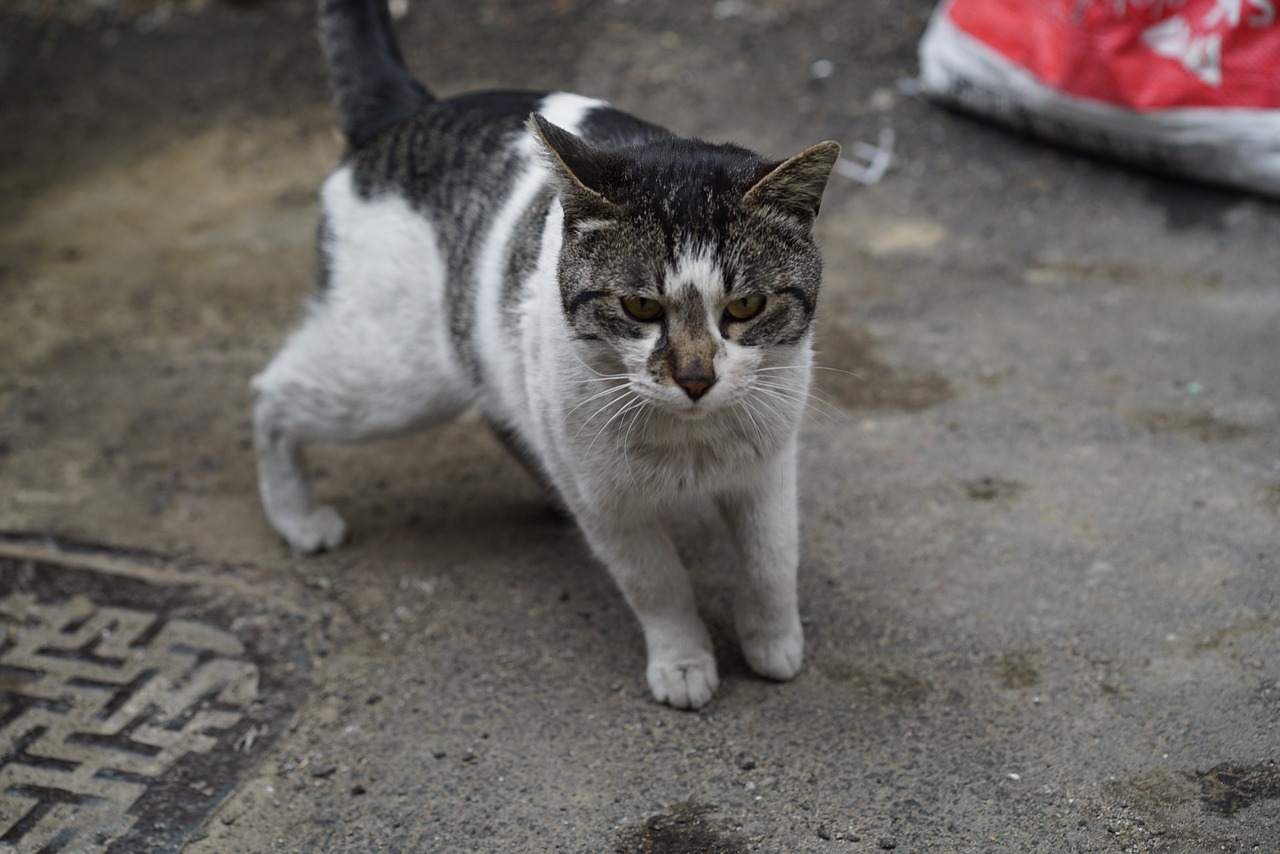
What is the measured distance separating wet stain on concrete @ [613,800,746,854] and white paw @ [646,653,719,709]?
1.11 ft

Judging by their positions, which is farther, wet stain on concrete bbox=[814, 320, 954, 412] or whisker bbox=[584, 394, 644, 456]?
wet stain on concrete bbox=[814, 320, 954, 412]

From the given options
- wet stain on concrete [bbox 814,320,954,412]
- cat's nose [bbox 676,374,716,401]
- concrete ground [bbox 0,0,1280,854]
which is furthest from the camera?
wet stain on concrete [bbox 814,320,954,412]

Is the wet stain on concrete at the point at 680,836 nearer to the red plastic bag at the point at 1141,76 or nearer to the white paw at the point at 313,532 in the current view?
the white paw at the point at 313,532

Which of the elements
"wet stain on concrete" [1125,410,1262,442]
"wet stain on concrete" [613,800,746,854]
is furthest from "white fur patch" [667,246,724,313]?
"wet stain on concrete" [1125,410,1262,442]

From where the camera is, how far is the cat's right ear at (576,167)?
225 centimetres

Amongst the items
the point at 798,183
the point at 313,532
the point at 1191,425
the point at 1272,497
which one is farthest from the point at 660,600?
the point at 1191,425

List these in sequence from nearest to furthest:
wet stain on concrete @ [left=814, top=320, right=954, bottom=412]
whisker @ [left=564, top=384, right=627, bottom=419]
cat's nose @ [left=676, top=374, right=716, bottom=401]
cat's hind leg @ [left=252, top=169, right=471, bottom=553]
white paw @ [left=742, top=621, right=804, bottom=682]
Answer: cat's nose @ [left=676, top=374, right=716, bottom=401]
whisker @ [left=564, top=384, right=627, bottom=419]
white paw @ [left=742, top=621, right=804, bottom=682]
cat's hind leg @ [left=252, top=169, right=471, bottom=553]
wet stain on concrete @ [left=814, top=320, right=954, bottom=412]

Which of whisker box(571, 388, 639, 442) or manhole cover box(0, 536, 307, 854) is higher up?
whisker box(571, 388, 639, 442)

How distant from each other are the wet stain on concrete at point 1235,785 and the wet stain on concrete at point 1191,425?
1.35 m

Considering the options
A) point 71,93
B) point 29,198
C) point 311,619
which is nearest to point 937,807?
point 311,619

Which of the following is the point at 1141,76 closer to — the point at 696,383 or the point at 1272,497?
the point at 1272,497

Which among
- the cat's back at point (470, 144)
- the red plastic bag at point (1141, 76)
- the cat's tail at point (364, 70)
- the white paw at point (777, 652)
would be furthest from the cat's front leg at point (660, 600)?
the red plastic bag at point (1141, 76)

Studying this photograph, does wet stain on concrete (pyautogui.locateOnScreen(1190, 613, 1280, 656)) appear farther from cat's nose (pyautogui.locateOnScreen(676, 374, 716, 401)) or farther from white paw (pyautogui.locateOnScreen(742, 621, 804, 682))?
cat's nose (pyautogui.locateOnScreen(676, 374, 716, 401))

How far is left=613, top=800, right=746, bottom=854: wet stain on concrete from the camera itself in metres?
2.39
